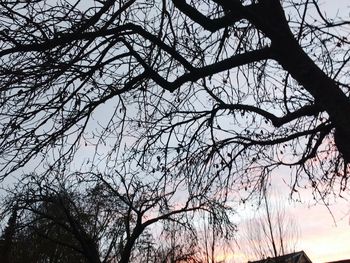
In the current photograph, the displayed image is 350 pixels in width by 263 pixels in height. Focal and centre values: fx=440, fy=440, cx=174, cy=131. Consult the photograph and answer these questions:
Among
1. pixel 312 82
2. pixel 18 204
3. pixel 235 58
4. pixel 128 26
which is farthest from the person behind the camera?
pixel 18 204

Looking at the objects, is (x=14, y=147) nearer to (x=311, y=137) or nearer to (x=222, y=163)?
(x=222, y=163)

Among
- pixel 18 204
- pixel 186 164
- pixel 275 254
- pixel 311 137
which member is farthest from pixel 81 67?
pixel 275 254

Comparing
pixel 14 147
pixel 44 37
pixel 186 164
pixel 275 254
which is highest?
pixel 275 254

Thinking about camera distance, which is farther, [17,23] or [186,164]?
[186,164]

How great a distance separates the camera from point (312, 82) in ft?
15.3

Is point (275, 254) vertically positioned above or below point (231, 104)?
above

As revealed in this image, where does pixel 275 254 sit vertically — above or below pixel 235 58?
above

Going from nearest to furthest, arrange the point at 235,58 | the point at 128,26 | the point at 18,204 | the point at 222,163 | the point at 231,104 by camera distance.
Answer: the point at 235,58 → the point at 128,26 → the point at 231,104 → the point at 222,163 → the point at 18,204

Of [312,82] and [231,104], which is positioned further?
[231,104]

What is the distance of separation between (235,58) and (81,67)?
1.88m

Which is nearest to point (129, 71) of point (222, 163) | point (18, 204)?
point (222, 163)

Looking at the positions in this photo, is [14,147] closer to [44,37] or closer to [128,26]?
[44,37]

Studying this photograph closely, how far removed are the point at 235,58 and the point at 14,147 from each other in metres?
2.77

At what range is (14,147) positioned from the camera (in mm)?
5137
